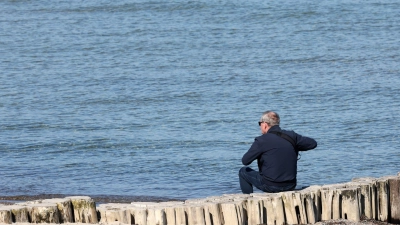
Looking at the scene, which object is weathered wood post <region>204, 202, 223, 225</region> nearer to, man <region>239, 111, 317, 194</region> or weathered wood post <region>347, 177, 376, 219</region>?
man <region>239, 111, 317, 194</region>

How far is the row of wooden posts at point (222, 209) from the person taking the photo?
8469 mm

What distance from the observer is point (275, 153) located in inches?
373

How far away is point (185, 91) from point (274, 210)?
49.1 ft

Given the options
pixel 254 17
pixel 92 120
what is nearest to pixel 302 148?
pixel 92 120

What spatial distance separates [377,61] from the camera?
2766 cm

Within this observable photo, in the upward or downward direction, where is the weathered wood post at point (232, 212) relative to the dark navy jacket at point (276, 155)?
downward

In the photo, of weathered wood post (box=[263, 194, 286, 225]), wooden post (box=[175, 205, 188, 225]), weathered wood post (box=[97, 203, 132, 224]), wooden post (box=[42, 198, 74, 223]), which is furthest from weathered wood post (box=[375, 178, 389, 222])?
wooden post (box=[42, 198, 74, 223])

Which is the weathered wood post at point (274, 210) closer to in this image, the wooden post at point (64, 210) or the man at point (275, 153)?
the man at point (275, 153)

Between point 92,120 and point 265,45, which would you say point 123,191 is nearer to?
point 92,120

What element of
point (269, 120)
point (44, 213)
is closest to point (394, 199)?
point (269, 120)

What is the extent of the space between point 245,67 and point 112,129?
8705 mm

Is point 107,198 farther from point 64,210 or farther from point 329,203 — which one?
point 329,203

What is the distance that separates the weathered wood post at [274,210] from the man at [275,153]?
2.43 feet

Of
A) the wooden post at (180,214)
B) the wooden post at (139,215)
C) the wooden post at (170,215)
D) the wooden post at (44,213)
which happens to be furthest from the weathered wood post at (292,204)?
the wooden post at (44,213)
